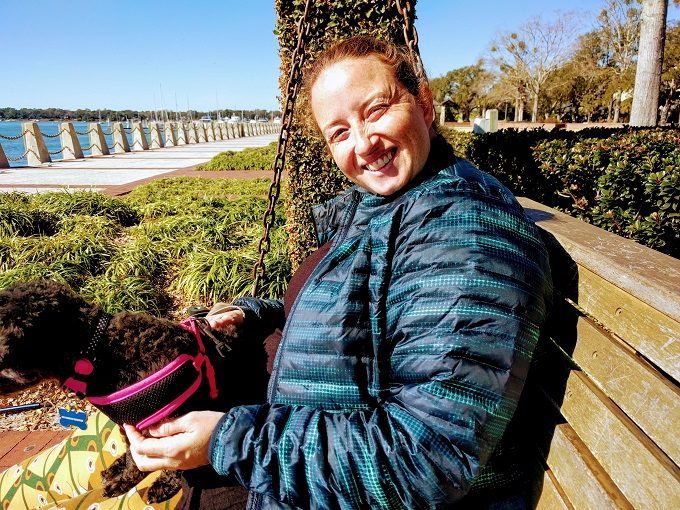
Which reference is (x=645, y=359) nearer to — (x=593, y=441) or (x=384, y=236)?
(x=593, y=441)

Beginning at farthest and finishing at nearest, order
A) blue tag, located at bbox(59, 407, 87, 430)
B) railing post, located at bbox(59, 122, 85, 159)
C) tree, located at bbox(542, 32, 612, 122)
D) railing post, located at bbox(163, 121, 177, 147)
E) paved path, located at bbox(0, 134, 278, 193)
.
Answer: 1. tree, located at bbox(542, 32, 612, 122)
2. railing post, located at bbox(163, 121, 177, 147)
3. railing post, located at bbox(59, 122, 85, 159)
4. paved path, located at bbox(0, 134, 278, 193)
5. blue tag, located at bbox(59, 407, 87, 430)

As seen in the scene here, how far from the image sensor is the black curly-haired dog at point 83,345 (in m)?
1.58

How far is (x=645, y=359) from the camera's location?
1062mm

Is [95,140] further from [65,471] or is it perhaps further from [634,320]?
[634,320]

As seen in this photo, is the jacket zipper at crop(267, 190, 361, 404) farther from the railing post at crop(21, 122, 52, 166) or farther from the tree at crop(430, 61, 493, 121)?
the tree at crop(430, 61, 493, 121)

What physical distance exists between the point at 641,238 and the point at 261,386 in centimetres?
336

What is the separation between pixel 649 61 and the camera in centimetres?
891

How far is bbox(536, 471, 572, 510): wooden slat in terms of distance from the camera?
3.91 ft

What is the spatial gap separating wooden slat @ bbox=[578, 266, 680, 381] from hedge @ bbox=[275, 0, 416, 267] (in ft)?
7.54

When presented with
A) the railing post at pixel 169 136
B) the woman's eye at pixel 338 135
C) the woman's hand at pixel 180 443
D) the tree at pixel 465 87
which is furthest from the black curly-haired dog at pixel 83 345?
the tree at pixel 465 87

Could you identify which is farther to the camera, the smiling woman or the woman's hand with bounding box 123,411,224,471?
the woman's hand with bounding box 123,411,224,471

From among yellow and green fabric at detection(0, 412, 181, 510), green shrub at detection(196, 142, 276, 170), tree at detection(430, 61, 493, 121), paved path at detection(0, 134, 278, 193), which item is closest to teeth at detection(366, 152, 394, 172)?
yellow and green fabric at detection(0, 412, 181, 510)

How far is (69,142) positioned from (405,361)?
23181 mm

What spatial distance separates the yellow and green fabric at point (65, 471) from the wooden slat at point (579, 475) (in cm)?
176
